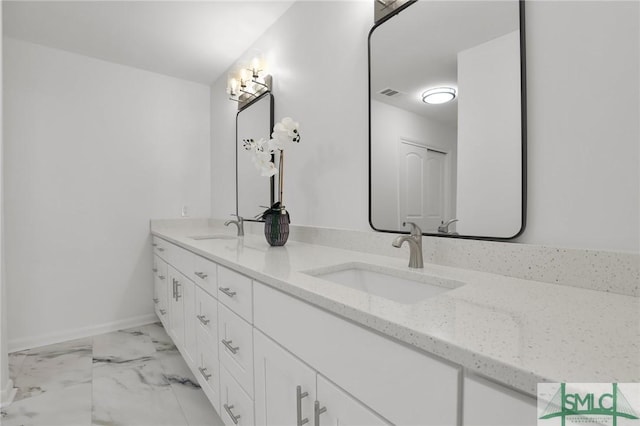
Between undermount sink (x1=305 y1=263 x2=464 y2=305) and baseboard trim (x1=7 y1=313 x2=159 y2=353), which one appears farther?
baseboard trim (x1=7 y1=313 x2=159 y2=353)

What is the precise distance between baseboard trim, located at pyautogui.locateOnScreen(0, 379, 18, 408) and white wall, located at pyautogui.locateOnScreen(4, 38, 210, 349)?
73 cm

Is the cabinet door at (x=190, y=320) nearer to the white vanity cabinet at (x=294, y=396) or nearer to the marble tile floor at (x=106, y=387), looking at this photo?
the marble tile floor at (x=106, y=387)

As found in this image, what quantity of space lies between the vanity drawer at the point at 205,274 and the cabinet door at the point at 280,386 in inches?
16.8

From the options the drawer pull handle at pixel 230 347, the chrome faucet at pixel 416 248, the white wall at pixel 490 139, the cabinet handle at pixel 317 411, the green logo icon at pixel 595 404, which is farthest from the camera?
the drawer pull handle at pixel 230 347

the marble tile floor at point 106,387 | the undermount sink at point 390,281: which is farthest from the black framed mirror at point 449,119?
the marble tile floor at point 106,387

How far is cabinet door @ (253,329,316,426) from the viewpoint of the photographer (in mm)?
818

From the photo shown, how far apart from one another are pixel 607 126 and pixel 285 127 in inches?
50.3

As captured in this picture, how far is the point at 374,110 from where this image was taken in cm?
141

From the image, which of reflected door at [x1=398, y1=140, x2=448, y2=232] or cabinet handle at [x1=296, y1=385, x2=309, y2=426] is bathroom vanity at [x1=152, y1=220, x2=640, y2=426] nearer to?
cabinet handle at [x1=296, y1=385, x2=309, y2=426]

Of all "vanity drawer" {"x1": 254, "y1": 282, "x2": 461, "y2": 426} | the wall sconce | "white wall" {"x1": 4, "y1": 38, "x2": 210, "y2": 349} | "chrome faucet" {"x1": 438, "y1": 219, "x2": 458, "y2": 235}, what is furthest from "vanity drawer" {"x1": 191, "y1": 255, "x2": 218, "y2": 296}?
"white wall" {"x1": 4, "y1": 38, "x2": 210, "y2": 349}

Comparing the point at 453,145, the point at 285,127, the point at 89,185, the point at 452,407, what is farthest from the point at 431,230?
the point at 89,185

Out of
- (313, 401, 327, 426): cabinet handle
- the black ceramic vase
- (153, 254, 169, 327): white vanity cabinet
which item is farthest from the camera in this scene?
(153, 254, 169, 327): white vanity cabinet

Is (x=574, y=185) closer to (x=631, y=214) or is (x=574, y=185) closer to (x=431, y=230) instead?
(x=631, y=214)

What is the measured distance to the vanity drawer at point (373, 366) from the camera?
53cm
